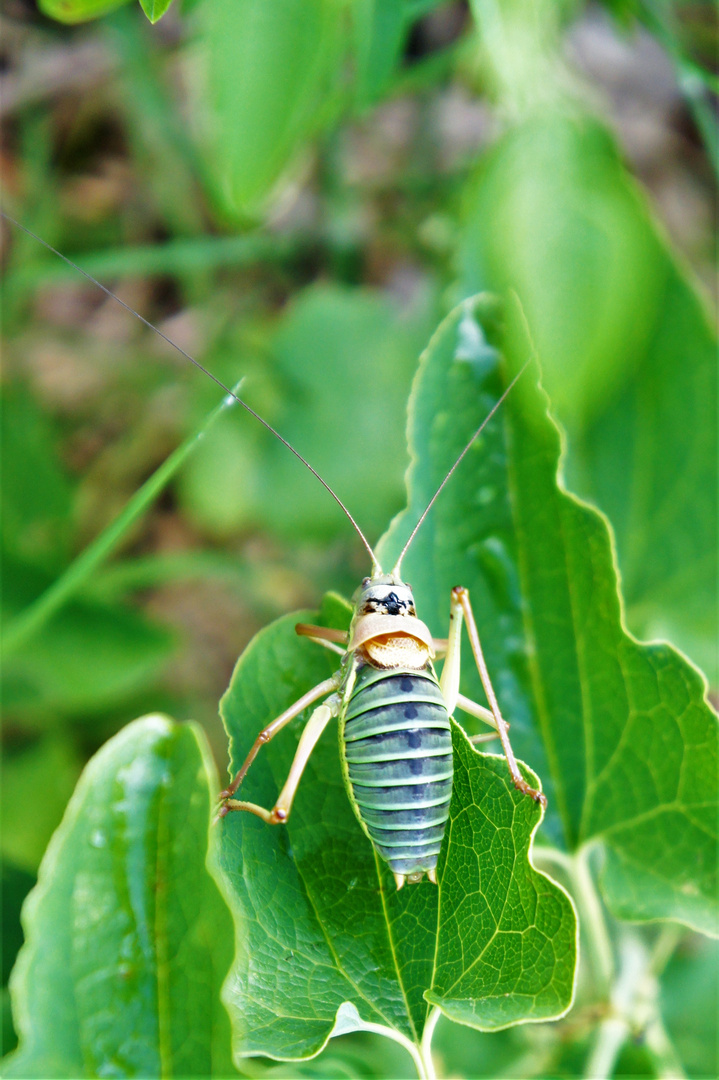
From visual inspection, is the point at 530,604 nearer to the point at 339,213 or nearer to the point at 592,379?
the point at 592,379

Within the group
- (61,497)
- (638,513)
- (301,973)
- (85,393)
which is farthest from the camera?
(85,393)

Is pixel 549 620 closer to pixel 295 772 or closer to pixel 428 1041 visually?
pixel 295 772

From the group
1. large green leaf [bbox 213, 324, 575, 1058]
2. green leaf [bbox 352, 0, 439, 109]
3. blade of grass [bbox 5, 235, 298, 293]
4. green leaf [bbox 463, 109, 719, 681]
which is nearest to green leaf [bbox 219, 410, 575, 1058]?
large green leaf [bbox 213, 324, 575, 1058]

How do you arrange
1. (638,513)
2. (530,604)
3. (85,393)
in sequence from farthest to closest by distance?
(85,393) < (638,513) < (530,604)

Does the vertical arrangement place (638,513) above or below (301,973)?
above

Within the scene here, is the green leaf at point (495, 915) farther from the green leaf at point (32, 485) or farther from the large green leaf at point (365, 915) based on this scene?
the green leaf at point (32, 485)

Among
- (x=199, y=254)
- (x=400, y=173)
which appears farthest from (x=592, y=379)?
(x=400, y=173)
